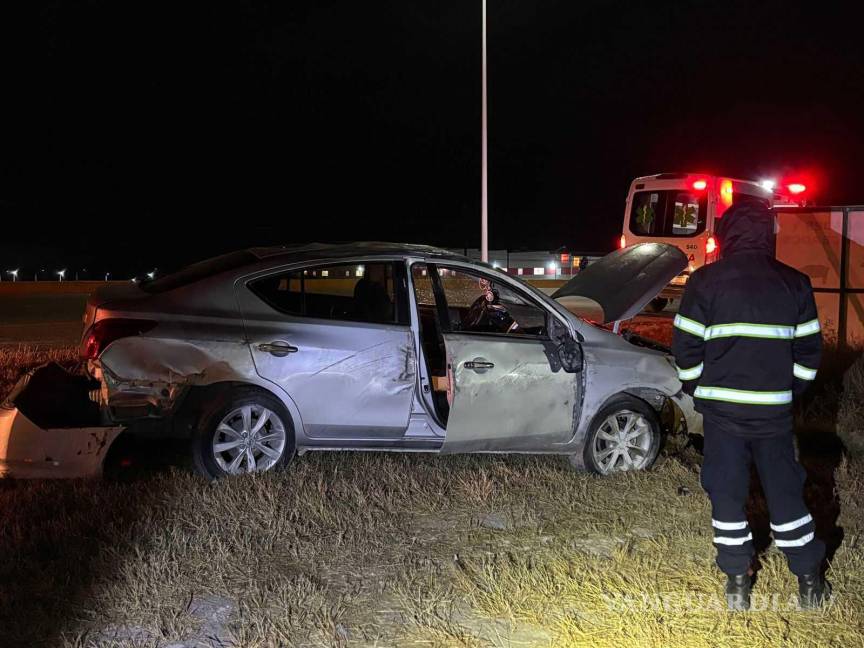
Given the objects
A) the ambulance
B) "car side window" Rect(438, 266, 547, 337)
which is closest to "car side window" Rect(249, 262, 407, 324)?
"car side window" Rect(438, 266, 547, 337)

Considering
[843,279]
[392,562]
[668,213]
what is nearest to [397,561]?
[392,562]

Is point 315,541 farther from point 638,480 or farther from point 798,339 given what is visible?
point 798,339

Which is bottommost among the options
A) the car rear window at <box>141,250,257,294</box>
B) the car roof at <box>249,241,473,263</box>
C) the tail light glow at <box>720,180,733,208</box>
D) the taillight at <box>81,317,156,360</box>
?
the taillight at <box>81,317,156,360</box>

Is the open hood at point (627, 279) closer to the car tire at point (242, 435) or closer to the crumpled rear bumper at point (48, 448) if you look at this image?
the car tire at point (242, 435)

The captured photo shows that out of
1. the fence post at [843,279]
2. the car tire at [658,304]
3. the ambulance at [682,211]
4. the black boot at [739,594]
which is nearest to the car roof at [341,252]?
the black boot at [739,594]

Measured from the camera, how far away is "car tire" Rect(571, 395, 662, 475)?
17.3ft

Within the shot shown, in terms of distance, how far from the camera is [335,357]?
4965 millimetres

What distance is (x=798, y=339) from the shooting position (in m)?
3.35

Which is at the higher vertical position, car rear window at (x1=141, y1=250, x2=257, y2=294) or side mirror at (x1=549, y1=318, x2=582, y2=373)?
car rear window at (x1=141, y1=250, x2=257, y2=294)

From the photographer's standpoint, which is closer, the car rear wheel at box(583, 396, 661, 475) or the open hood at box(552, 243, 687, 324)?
the car rear wheel at box(583, 396, 661, 475)

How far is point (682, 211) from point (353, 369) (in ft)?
35.1

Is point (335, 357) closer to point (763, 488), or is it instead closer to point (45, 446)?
point (45, 446)

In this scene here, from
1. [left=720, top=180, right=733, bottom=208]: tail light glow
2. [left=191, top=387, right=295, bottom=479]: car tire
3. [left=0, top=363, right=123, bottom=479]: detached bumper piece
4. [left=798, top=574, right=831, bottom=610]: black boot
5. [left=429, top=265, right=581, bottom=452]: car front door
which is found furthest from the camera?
[left=720, top=180, right=733, bottom=208]: tail light glow

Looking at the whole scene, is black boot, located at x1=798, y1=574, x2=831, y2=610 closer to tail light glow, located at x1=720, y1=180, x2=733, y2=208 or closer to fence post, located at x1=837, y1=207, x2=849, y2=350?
fence post, located at x1=837, y1=207, x2=849, y2=350
